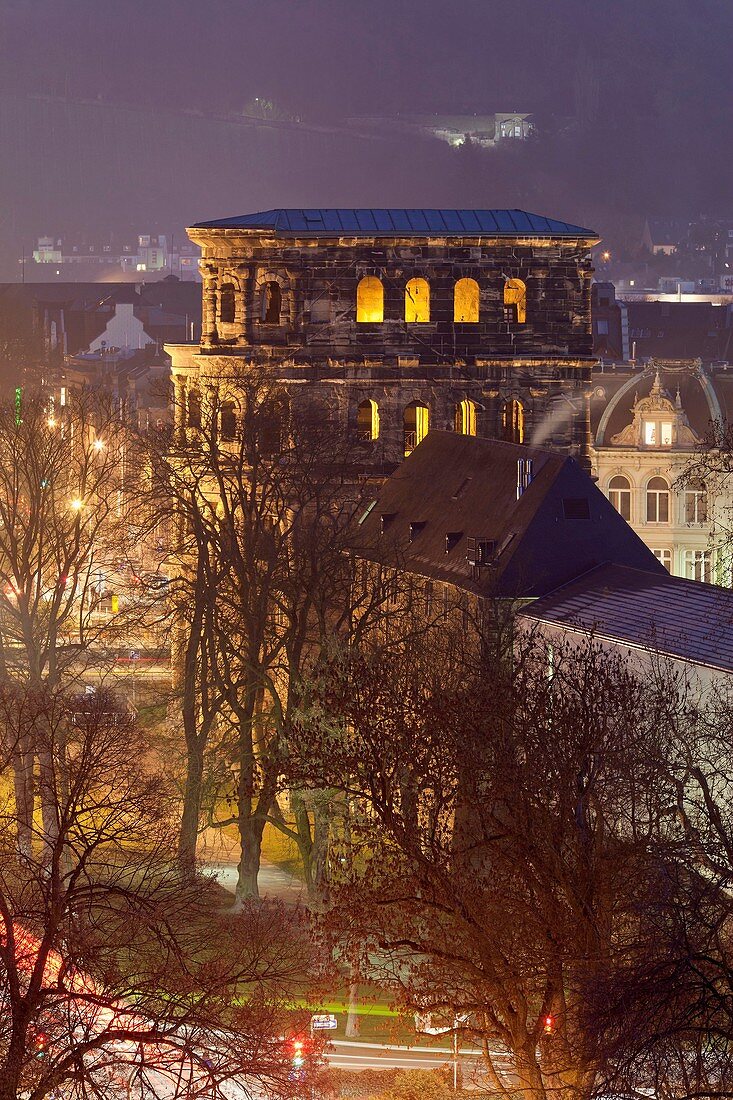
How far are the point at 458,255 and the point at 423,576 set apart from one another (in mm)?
23022

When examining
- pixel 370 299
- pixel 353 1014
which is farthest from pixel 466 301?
pixel 353 1014

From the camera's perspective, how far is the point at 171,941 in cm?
3472

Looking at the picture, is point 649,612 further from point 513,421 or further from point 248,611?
point 513,421

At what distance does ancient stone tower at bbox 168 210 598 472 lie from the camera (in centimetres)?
8212

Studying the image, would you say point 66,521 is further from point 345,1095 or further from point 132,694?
point 345,1095

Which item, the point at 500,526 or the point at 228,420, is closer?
the point at 500,526

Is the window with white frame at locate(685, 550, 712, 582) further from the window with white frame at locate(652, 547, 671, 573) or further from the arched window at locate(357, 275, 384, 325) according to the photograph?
the arched window at locate(357, 275, 384, 325)

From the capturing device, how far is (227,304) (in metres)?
82.7

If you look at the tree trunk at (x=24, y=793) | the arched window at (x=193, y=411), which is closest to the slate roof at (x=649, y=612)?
the tree trunk at (x=24, y=793)

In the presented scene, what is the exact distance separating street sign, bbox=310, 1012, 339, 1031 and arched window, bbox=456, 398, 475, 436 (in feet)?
128

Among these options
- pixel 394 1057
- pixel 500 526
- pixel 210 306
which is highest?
pixel 210 306

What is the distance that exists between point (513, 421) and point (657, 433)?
1173cm

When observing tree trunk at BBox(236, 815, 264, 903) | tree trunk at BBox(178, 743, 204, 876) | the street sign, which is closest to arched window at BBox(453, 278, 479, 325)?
tree trunk at BBox(178, 743, 204, 876)

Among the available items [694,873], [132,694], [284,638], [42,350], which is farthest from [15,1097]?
[42,350]
